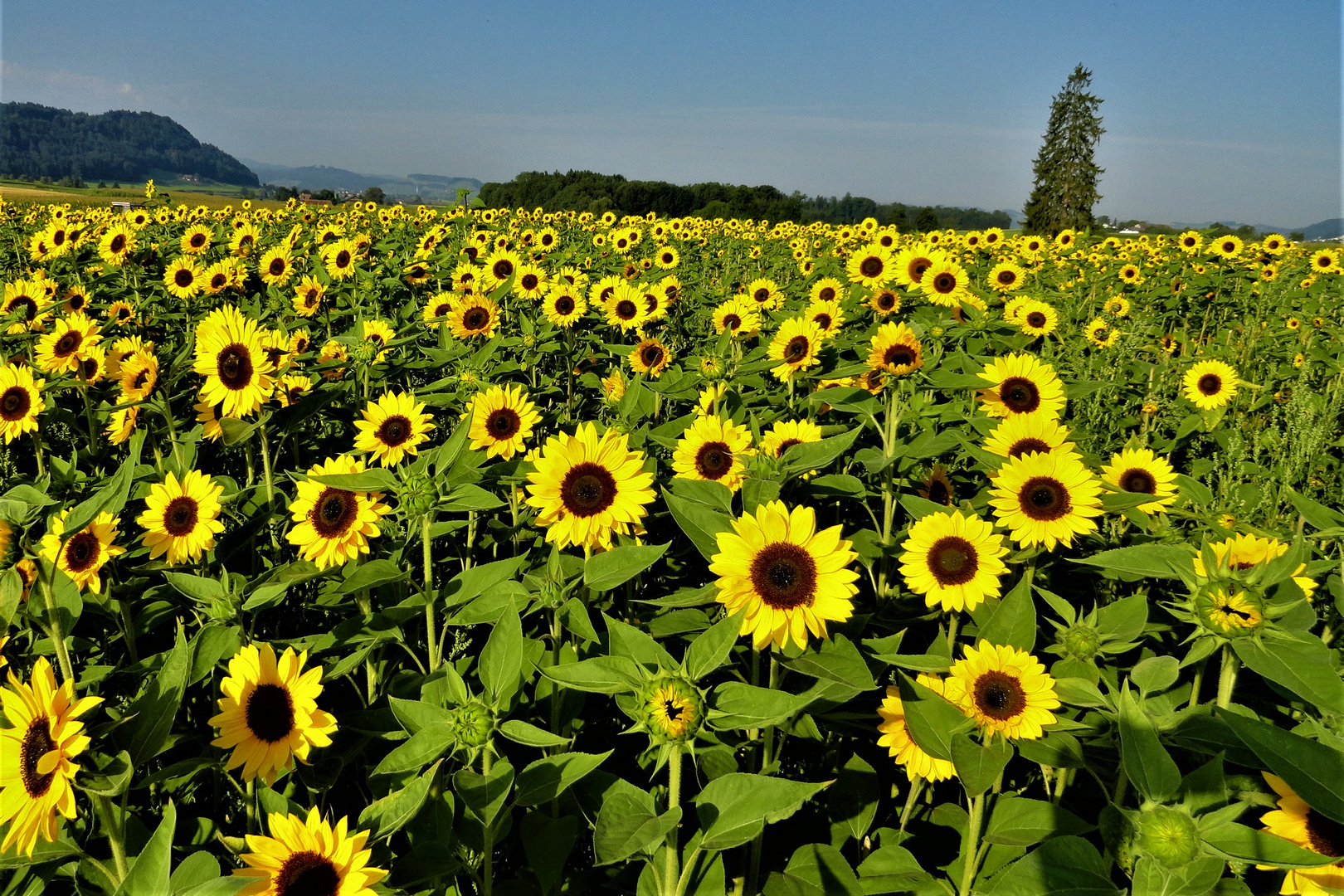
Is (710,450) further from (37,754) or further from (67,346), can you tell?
(67,346)

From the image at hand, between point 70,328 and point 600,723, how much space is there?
460cm

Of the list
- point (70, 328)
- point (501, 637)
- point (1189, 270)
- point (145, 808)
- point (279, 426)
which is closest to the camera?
point (501, 637)

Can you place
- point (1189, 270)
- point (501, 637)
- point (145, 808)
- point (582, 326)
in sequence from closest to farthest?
point (501, 637) < point (145, 808) < point (582, 326) < point (1189, 270)

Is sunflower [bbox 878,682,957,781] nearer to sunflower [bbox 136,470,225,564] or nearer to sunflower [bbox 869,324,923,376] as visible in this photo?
sunflower [bbox 869,324,923,376]

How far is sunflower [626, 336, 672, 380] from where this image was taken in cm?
522

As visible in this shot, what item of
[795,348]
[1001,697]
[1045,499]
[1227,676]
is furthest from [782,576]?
[795,348]

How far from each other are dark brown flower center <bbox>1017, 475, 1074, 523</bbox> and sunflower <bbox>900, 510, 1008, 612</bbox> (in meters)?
0.29

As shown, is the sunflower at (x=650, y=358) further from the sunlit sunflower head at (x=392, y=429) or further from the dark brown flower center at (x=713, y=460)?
the dark brown flower center at (x=713, y=460)

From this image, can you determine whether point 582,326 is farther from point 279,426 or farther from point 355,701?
point 355,701

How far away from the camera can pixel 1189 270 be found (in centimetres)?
1199

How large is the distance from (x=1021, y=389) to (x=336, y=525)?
317 cm

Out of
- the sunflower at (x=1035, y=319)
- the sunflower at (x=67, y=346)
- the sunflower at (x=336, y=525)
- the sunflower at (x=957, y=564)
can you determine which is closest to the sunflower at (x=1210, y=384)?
the sunflower at (x=1035, y=319)

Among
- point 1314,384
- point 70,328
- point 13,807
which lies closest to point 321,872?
point 13,807

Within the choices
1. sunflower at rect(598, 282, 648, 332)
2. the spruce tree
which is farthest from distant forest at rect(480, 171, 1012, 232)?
A: sunflower at rect(598, 282, 648, 332)
